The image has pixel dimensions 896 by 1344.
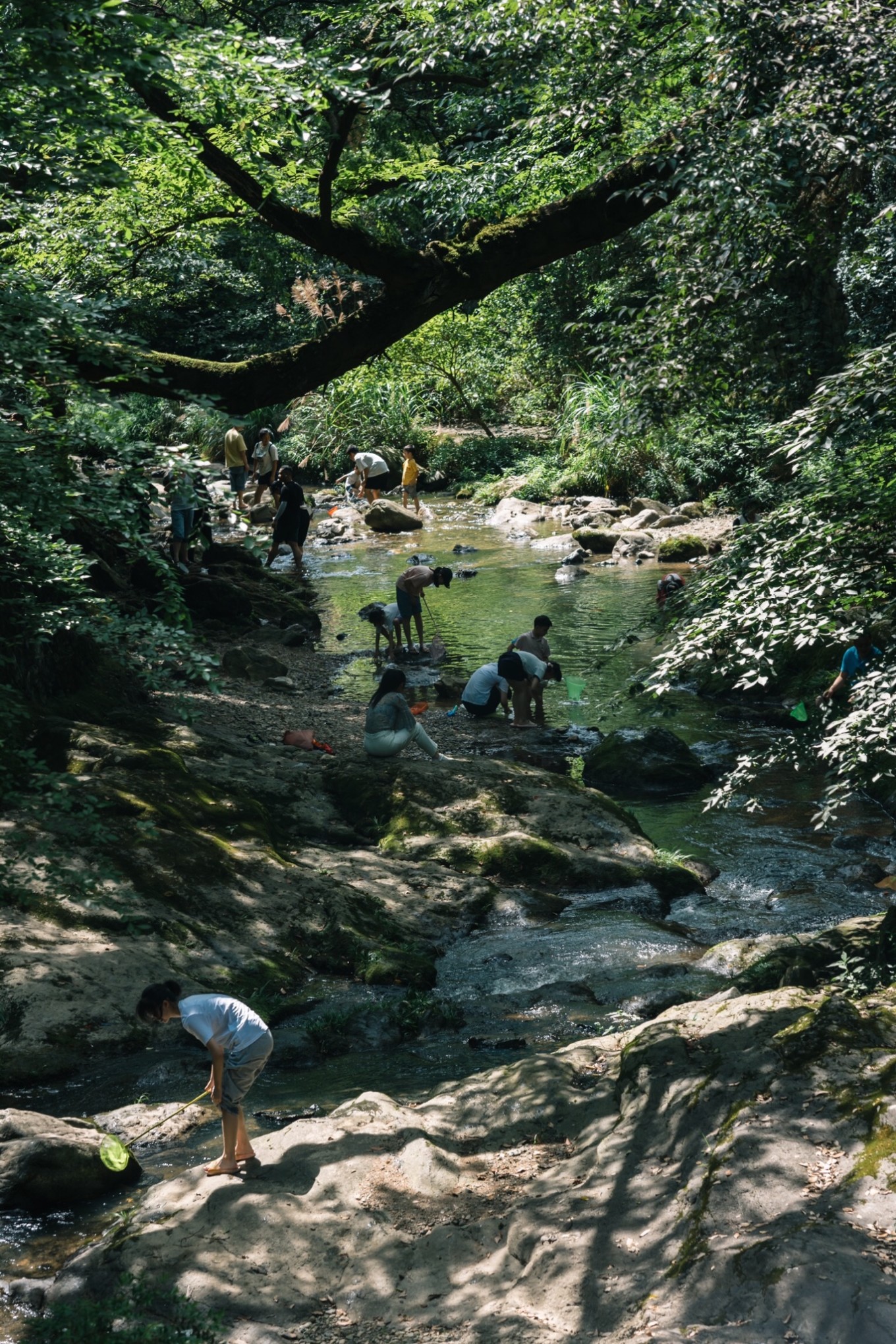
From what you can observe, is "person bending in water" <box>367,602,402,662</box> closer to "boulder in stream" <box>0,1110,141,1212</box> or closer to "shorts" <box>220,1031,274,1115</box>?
"shorts" <box>220,1031,274,1115</box>

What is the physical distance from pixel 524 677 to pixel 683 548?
976 cm

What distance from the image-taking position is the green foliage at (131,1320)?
13.8 feet

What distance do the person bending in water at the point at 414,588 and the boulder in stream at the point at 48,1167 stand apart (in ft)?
33.5

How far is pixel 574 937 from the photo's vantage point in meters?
9.03

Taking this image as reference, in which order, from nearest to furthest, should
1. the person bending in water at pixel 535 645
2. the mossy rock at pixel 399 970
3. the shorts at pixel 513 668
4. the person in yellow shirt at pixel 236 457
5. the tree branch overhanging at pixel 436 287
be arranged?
the mossy rock at pixel 399 970, the tree branch overhanging at pixel 436 287, the shorts at pixel 513 668, the person bending in water at pixel 535 645, the person in yellow shirt at pixel 236 457

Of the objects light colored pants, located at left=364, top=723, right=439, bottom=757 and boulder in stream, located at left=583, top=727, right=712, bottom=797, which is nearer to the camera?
light colored pants, located at left=364, top=723, right=439, bottom=757

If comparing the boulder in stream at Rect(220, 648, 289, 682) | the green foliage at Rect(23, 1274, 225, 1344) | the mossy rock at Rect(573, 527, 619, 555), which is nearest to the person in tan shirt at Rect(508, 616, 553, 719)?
the boulder in stream at Rect(220, 648, 289, 682)

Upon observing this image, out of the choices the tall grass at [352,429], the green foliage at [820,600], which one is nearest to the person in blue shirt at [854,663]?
the green foliage at [820,600]

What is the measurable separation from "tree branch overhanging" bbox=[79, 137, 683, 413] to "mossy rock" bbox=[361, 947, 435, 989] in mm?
4121

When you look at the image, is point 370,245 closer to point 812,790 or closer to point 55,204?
point 55,204

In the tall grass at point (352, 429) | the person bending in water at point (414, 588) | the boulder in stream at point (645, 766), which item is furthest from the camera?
the tall grass at point (352, 429)

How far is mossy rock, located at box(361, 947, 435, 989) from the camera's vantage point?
820 centimetres

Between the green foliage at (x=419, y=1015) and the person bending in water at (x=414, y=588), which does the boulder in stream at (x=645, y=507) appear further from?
the green foliage at (x=419, y=1015)

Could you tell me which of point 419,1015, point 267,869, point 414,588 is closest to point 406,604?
point 414,588
